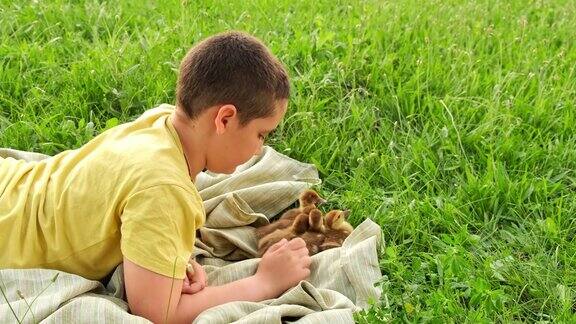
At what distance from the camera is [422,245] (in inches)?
143

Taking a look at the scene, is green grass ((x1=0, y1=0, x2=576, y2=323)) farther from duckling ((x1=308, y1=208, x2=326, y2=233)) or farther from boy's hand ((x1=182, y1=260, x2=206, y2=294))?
boy's hand ((x1=182, y1=260, x2=206, y2=294))

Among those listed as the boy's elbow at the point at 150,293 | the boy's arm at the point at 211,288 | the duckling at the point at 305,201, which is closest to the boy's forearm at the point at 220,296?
the boy's arm at the point at 211,288

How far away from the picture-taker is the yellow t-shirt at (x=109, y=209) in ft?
9.25

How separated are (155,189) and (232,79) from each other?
49 cm

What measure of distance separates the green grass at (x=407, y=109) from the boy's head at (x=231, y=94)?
77 centimetres

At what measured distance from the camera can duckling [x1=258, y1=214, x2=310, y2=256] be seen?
140 inches

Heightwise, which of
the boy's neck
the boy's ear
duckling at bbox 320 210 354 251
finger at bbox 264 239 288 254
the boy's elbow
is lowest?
duckling at bbox 320 210 354 251

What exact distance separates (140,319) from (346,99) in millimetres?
2115

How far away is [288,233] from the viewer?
3590 mm

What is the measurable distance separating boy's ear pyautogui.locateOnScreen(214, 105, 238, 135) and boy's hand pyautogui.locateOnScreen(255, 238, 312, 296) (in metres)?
0.59

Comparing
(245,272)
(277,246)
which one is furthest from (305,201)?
(245,272)

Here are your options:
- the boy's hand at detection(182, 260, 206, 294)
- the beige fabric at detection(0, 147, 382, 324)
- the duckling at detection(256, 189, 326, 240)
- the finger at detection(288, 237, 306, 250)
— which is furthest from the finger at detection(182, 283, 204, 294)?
the duckling at detection(256, 189, 326, 240)

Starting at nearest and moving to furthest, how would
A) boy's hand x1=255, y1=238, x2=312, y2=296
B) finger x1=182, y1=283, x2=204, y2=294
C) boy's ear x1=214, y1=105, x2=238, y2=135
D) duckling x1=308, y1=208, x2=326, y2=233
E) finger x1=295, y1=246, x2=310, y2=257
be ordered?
boy's ear x1=214, y1=105, x2=238, y2=135
finger x1=182, y1=283, x2=204, y2=294
boy's hand x1=255, y1=238, x2=312, y2=296
finger x1=295, y1=246, x2=310, y2=257
duckling x1=308, y1=208, x2=326, y2=233

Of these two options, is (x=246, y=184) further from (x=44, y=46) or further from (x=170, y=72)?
(x=44, y=46)
